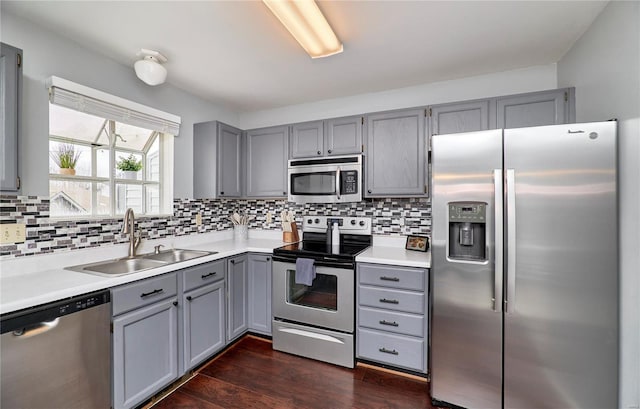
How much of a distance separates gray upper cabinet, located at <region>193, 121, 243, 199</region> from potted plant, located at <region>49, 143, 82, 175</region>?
982 mm

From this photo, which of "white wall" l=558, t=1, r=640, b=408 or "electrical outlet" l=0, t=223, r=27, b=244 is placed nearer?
"white wall" l=558, t=1, r=640, b=408

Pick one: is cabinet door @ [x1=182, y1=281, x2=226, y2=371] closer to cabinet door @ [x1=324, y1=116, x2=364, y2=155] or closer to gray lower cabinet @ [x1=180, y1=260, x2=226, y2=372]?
gray lower cabinet @ [x1=180, y1=260, x2=226, y2=372]

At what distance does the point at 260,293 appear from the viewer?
260 cm

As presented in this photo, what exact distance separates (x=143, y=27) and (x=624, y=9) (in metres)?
2.76

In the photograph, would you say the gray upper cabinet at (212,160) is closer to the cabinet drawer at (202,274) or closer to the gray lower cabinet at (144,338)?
the cabinet drawer at (202,274)

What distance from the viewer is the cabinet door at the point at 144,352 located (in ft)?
5.22

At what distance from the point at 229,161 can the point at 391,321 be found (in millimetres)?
2228

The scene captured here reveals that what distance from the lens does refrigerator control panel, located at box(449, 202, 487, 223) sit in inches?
66.5

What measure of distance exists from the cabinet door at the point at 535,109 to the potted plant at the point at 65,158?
3.27 m

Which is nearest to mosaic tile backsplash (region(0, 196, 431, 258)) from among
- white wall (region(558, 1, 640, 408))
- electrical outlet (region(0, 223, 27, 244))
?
electrical outlet (region(0, 223, 27, 244))

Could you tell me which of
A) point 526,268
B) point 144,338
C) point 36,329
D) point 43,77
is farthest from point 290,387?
point 43,77

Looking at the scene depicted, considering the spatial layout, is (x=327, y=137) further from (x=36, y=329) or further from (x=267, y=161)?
(x=36, y=329)

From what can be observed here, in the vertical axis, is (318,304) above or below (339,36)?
below

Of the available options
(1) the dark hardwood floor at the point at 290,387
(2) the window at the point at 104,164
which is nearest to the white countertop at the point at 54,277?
(2) the window at the point at 104,164
